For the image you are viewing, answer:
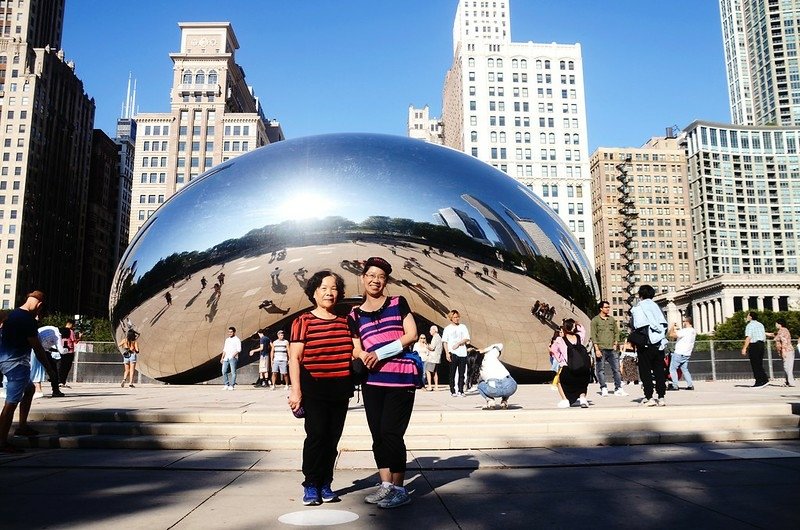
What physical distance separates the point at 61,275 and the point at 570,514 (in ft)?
377

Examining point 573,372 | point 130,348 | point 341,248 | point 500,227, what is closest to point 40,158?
point 130,348

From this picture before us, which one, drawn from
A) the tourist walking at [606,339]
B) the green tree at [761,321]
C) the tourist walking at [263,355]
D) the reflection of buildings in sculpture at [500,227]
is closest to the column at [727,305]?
the green tree at [761,321]

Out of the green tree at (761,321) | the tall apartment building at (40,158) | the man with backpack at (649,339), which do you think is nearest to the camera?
the man with backpack at (649,339)

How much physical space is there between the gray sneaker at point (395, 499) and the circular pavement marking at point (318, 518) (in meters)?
0.20

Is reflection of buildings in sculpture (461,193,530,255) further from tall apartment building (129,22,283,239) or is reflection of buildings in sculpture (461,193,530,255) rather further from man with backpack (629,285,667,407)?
tall apartment building (129,22,283,239)

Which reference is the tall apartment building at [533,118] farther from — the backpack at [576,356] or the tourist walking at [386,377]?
the tourist walking at [386,377]

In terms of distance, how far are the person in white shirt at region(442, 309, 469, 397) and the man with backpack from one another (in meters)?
3.07

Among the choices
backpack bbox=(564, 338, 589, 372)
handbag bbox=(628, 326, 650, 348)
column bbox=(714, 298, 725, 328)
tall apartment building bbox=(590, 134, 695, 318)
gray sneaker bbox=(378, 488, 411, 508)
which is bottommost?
gray sneaker bbox=(378, 488, 411, 508)

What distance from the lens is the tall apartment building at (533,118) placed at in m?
87.5

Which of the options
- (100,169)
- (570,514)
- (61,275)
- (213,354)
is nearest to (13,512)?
(570,514)

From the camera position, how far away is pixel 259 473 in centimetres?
438

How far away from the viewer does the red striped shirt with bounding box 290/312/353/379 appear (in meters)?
3.55

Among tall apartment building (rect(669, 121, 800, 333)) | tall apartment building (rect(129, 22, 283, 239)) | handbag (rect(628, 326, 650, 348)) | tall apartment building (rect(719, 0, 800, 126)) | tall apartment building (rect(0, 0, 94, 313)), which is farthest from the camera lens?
tall apartment building (rect(719, 0, 800, 126))

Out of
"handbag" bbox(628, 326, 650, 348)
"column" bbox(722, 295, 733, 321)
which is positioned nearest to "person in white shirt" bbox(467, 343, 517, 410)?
"handbag" bbox(628, 326, 650, 348)
